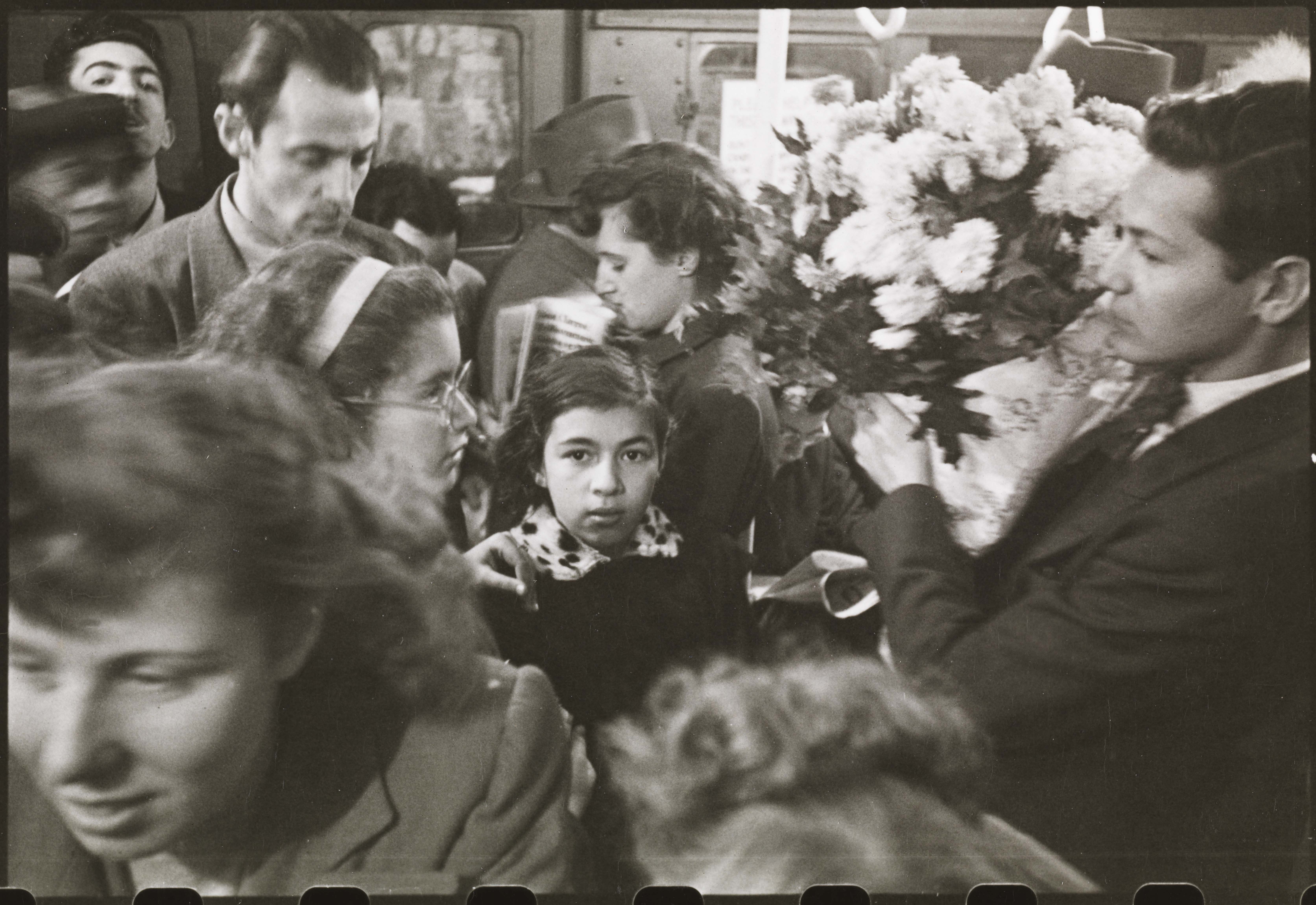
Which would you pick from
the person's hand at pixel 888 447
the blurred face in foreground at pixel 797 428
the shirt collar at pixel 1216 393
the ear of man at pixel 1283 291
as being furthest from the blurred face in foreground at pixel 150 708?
the ear of man at pixel 1283 291

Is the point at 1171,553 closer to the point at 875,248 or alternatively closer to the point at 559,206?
the point at 875,248

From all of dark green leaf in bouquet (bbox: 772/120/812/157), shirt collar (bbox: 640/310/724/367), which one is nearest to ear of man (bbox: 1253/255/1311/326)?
dark green leaf in bouquet (bbox: 772/120/812/157)

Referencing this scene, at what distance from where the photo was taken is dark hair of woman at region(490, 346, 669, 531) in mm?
2875

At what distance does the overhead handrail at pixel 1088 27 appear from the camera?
291 centimetres

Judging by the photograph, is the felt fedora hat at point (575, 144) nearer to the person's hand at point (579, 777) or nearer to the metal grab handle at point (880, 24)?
the metal grab handle at point (880, 24)

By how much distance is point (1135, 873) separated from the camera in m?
2.90

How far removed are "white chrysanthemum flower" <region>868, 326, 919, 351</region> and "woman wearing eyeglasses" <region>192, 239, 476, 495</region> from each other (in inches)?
37.2

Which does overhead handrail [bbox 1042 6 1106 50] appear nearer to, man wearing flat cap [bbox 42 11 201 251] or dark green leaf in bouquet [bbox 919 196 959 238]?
dark green leaf in bouquet [bbox 919 196 959 238]

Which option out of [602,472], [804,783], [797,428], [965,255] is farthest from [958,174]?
[804,783]

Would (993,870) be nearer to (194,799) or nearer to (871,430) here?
(871,430)

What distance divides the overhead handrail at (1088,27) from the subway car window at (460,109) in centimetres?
122

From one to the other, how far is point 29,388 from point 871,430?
1.94m

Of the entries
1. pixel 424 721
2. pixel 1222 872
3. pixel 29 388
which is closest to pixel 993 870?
pixel 1222 872

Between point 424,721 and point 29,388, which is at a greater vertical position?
point 29,388
